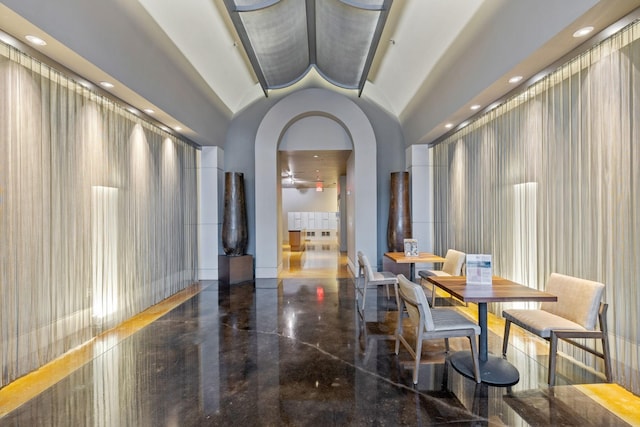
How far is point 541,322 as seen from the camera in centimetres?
279

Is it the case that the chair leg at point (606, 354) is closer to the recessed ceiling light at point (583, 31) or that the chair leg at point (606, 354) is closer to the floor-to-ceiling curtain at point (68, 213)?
the recessed ceiling light at point (583, 31)

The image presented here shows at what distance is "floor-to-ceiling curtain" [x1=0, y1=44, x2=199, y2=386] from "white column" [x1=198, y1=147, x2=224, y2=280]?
1.51 m

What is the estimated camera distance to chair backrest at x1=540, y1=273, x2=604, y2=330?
8.69ft

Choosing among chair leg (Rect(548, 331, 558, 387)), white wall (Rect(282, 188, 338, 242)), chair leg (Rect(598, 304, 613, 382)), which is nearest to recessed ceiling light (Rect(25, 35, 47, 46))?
chair leg (Rect(548, 331, 558, 387))

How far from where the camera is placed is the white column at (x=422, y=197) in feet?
22.5

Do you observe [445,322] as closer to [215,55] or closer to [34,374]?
[34,374]

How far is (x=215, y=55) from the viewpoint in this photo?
5320mm

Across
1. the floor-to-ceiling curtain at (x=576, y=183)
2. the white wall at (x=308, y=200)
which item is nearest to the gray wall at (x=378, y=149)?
the floor-to-ceiling curtain at (x=576, y=183)

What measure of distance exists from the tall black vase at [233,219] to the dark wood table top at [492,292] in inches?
176

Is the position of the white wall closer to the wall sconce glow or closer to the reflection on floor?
the reflection on floor

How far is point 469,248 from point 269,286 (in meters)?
3.76

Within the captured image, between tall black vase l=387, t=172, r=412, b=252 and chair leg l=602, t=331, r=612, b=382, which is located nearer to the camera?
chair leg l=602, t=331, r=612, b=382

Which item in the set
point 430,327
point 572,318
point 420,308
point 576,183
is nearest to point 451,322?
point 430,327

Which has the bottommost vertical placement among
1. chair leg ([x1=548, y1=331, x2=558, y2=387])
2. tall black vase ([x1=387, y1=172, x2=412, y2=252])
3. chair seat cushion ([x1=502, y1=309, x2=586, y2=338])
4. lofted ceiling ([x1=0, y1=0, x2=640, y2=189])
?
chair leg ([x1=548, y1=331, x2=558, y2=387])
